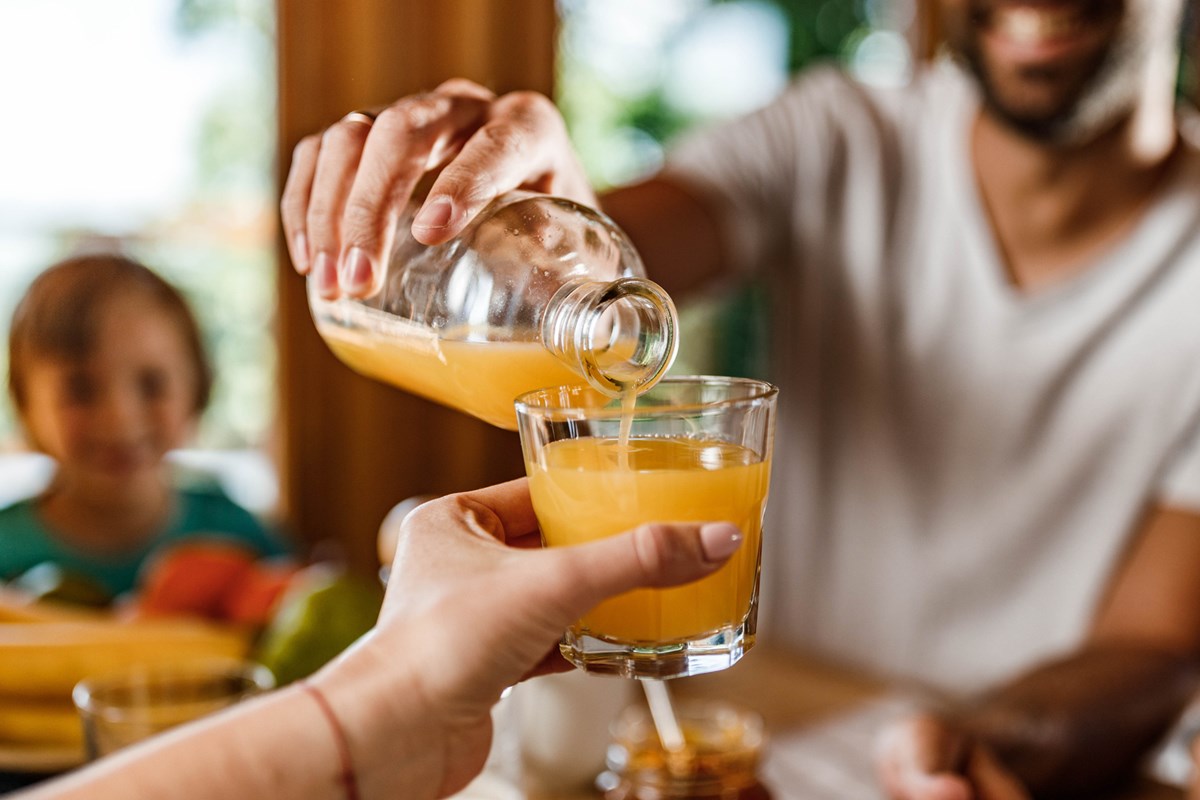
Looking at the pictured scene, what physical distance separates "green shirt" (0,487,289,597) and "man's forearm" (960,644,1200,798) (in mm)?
1316

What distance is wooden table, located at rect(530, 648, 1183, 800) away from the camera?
3.76 ft

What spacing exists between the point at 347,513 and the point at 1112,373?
1.70m

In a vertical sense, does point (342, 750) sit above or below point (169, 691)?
above

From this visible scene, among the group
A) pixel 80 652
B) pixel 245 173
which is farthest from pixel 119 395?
pixel 245 173

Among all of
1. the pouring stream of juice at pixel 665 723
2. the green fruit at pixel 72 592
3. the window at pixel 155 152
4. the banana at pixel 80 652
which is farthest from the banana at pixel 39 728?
the window at pixel 155 152

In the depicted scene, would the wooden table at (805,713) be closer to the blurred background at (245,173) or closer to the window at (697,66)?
the blurred background at (245,173)

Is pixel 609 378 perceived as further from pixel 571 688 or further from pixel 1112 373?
pixel 1112 373

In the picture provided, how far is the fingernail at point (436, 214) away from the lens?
0.61m

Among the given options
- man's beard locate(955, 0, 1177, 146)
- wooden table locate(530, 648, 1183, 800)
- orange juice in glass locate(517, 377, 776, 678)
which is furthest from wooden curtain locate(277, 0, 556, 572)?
orange juice in glass locate(517, 377, 776, 678)

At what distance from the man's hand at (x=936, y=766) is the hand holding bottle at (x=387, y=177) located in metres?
0.65

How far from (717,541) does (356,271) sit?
Result: 298 mm

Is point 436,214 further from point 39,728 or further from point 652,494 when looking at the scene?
point 39,728

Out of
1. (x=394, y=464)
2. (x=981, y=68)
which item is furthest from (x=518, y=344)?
(x=394, y=464)

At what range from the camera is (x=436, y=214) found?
0.61m
